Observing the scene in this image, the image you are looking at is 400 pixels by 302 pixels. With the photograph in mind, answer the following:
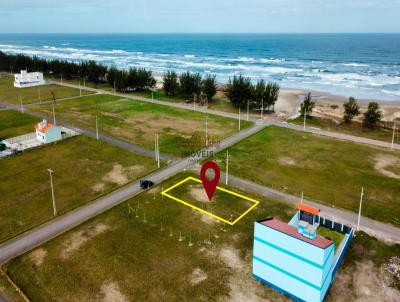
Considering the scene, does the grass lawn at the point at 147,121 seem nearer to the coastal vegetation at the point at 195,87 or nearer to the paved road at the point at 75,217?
the paved road at the point at 75,217

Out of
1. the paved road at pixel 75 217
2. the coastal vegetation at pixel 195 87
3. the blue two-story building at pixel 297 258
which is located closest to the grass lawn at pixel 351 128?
the coastal vegetation at pixel 195 87

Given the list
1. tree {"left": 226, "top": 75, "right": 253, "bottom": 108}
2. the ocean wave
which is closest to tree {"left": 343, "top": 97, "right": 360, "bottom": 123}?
tree {"left": 226, "top": 75, "right": 253, "bottom": 108}

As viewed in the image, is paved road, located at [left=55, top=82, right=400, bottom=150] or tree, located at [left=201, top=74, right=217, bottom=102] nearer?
paved road, located at [left=55, top=82, right=400, bottom=150]

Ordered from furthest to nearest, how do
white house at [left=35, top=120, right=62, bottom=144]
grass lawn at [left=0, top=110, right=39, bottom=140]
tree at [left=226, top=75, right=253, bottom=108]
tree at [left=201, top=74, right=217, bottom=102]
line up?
tree at [left=201, top=74, right=217, bottom=102] < tree at [left=226, top=75, right=253, bottom=108] < grass lawn at [left=0, top=110, right=39, bottom=140] < white house at [left=35, top=120, right=62, bottom=144]

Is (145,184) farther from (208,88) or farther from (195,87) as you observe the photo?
(195,87)

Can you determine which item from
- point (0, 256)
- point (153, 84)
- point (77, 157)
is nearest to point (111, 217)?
point (0, 256)

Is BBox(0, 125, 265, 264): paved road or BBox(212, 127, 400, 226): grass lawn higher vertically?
BBox(212, 127, 400, 226): grass lawn

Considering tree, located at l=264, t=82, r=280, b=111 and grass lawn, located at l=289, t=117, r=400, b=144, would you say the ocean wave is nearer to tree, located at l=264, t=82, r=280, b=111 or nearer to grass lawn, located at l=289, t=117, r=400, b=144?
grass lawn, located at l=289, t=117, r=400, b=144
